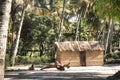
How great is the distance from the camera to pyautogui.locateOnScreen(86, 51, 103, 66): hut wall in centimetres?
3741

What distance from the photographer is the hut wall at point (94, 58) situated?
123 ft

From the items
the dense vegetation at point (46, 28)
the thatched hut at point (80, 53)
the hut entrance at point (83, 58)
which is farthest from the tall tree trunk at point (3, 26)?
the hut entrance at point (83, 58)

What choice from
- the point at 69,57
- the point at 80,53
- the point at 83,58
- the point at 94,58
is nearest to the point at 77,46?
the point at 80,53

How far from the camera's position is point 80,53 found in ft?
122

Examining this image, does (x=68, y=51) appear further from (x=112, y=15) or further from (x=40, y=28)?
(x=112, y=15)

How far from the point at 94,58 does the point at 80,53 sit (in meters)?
1.83

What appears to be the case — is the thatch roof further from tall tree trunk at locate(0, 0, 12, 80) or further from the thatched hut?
tall tree trunk at locate(0, 0, 12, 80)

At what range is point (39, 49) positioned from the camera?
53.5 metres

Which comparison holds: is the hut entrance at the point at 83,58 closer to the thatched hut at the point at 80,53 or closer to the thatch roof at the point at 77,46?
the thatched hut at the point at 80,53

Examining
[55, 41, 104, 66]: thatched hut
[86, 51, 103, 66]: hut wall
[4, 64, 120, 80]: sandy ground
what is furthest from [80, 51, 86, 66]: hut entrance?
[4, 64, 120, 80]: sandy ground

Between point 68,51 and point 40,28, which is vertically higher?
point 40,28

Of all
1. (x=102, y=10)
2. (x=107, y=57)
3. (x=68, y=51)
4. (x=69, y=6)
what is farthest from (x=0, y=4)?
(x=69, y=6)

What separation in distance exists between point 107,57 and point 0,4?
125 ft

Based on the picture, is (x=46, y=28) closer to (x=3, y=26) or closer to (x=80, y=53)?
(x=80, y=53)
